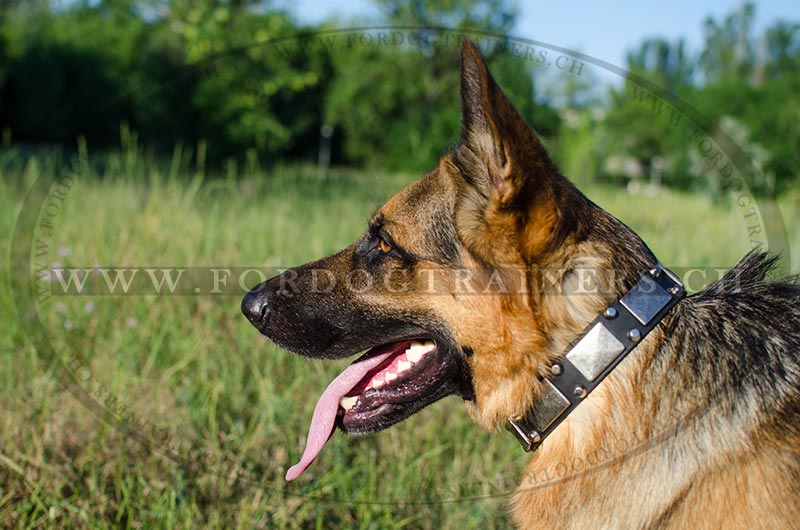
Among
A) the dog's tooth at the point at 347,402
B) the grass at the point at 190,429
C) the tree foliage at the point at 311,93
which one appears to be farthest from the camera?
the tree foliage at the point at 311,93

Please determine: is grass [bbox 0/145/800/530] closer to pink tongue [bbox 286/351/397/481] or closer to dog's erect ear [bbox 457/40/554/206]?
pink tongue [bbox 286/351/397/481]

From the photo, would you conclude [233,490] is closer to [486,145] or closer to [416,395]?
[416,395]

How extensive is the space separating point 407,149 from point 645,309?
385 inches

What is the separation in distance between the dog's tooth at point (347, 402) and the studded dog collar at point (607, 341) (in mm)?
785

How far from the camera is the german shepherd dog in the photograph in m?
1.87

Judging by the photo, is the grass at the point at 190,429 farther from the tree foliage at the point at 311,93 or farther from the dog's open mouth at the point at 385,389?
the tree foliage at the point at 311,93

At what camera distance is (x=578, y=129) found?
11.8m

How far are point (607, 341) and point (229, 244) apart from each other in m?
4.37

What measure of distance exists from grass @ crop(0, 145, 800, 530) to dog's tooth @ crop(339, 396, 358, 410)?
0.76 meters

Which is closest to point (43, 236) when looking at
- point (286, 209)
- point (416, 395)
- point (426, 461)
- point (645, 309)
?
point (286, 209)

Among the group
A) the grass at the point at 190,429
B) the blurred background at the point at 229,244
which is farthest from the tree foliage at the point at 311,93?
the grass at the point at 190,429

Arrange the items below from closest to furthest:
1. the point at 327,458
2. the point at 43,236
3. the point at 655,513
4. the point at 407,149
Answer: the point at 655,513, the point at 327,458, the point at 43,236, the point at 407,149

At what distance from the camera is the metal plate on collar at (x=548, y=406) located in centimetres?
199

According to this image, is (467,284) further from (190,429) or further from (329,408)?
(190,429)
